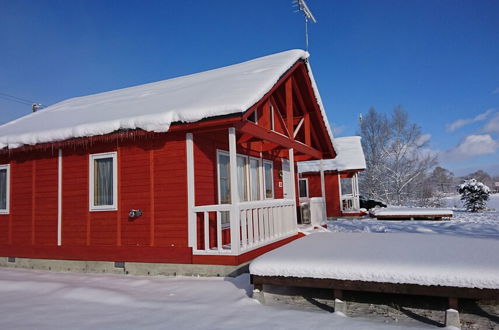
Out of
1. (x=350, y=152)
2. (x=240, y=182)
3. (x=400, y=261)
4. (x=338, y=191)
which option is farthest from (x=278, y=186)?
(x=350, y=152)

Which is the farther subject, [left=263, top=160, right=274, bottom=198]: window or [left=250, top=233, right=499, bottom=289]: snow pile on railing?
[left=263, top=160, right=274, bottom=198]: window

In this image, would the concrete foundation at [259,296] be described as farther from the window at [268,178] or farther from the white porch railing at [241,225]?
the window at [268,178]

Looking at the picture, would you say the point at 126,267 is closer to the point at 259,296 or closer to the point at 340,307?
the point at 259,296

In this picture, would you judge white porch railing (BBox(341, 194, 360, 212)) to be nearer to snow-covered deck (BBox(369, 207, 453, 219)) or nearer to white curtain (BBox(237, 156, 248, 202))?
snow-covered deck (BBox(369, 207, 453, 219))

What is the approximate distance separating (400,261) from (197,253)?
3.60m

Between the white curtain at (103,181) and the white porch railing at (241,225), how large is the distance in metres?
2.03

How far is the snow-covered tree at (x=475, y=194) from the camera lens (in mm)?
21061

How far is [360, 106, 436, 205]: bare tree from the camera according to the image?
31547mm

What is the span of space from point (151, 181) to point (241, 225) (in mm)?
1983

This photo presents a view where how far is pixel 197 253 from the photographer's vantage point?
6.58 metres

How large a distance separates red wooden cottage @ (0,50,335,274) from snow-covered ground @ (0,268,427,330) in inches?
36.5

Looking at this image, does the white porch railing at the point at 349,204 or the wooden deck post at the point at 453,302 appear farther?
the white porch railing at the point at 349,204

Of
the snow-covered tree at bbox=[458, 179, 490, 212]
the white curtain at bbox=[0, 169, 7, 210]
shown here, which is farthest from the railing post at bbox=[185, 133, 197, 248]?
the snow-covered tree at bbox=[458, 179, 490, 212]

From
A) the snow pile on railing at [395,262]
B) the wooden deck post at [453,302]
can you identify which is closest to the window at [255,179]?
the snow pile on railing at [395,262]
